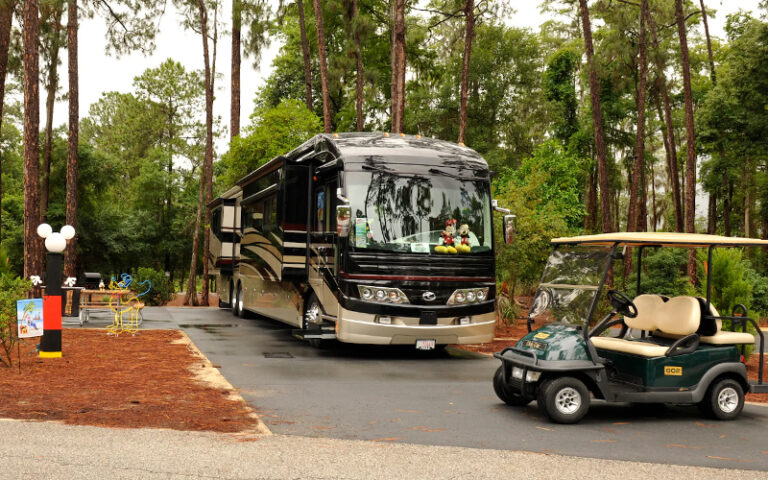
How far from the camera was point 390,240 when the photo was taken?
1181 cm

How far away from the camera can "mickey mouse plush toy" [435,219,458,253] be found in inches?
471

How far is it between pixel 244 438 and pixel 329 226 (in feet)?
21.0

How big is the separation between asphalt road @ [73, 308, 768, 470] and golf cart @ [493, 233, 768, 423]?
0.94 ft

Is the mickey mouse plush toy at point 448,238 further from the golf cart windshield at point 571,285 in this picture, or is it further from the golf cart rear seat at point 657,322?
the golf cart rear seat at point 657,322

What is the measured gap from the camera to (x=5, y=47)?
74.2 ft

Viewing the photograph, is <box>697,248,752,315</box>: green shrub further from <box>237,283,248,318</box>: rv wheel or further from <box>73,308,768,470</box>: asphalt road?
<box>237,283,248,318</box>: rv wheel

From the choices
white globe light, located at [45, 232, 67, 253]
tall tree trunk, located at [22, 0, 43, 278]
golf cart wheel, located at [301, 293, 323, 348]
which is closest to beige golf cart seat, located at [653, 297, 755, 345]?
golf cart wheel, located at [301, 293, 323, 348]

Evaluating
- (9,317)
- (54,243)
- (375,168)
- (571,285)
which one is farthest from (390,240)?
(9,317)

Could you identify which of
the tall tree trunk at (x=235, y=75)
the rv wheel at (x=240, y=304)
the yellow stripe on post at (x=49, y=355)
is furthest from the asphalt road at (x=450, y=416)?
the tall tree trunk at (x=235, y=75)

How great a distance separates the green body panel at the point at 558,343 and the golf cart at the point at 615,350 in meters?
0.01

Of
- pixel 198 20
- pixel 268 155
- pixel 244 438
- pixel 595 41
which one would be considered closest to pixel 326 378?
pixel 244 438

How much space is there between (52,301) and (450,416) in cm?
610

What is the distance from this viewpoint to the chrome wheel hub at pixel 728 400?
8.00 m

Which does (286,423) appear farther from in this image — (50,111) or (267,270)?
(50,111)
